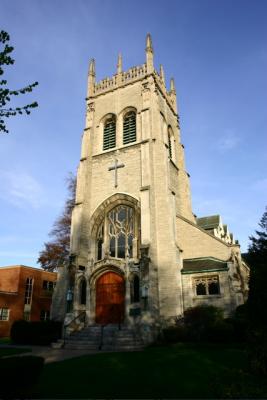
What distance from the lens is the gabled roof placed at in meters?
21.8

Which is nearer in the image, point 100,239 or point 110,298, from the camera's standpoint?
point 110,298

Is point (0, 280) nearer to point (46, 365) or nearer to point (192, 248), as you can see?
point (192, 248)

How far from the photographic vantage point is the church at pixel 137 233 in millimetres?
21438

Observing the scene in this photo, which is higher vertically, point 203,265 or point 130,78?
point 130,78

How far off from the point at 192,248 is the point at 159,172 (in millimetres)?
6419

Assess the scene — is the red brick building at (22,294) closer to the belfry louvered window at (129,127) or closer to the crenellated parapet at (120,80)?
the belfry louvered window at (129,127)

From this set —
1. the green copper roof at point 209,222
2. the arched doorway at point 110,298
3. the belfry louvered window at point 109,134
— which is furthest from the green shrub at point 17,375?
the green copper roof at point 209,222

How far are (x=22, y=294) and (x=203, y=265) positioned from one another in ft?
66.8

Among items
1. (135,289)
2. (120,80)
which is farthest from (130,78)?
(135,289)

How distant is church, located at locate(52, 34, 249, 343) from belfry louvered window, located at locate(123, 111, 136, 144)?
12 cm

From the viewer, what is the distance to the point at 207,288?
21.8 m

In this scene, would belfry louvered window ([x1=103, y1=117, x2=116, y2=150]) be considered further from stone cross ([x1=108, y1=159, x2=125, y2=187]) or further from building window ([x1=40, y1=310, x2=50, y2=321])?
building window ([x1=40, y1=310, x2=50, y2=321])

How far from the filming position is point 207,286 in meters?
21.8

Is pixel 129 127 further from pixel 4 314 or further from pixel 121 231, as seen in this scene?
pixel 4 314
